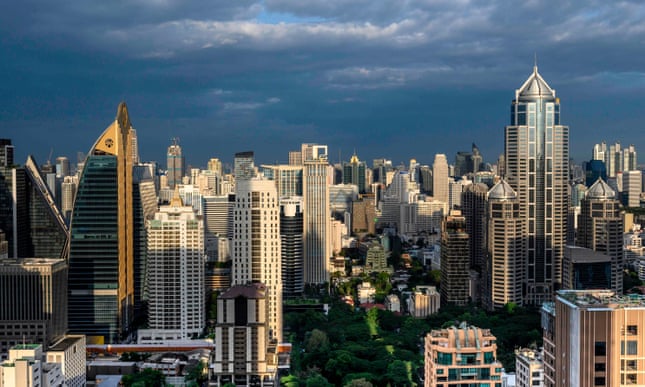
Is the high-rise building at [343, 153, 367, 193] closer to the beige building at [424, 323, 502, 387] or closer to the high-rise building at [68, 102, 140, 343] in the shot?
the high-rise building at [68, 102, 140, 343]

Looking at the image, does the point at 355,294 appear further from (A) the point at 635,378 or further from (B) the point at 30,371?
(A) the point at 635,378

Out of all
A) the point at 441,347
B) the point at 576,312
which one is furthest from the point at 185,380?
the point at 576,312

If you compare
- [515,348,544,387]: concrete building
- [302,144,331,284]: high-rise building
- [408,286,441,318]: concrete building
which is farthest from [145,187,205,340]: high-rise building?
[515,348,544,387]: concrete building

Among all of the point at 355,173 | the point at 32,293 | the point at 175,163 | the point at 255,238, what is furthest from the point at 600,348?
the point at 355,173

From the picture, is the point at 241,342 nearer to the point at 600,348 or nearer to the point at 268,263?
the point at 268,263

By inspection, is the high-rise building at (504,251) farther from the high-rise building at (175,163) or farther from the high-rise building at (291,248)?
the high-rise building at (175,163)

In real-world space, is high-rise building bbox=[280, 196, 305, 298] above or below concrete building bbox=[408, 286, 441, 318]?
above
